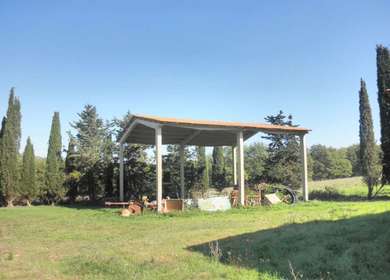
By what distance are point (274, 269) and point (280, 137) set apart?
73.1 ft

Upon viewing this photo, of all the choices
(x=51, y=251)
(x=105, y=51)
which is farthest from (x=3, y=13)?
(x=51, y=251)

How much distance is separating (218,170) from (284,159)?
903 centimetres

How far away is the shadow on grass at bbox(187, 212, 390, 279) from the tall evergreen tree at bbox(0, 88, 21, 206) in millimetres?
20680

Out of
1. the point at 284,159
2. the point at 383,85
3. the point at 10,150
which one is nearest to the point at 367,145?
the point at 383,85

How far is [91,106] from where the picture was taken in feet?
105

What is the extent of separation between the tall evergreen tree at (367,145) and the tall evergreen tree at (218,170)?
11769 millimetres

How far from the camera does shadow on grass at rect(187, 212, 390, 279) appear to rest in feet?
17.9

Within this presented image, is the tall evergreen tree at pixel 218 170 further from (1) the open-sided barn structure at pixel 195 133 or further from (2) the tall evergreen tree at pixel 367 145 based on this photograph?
(2) the tall evergreen tree at pixel 367 145

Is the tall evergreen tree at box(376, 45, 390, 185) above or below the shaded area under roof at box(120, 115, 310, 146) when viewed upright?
above

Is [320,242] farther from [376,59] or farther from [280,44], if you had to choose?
[376,59]

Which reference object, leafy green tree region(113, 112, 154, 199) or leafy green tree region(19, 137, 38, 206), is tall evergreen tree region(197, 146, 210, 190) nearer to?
leafy green tree region(113, 112, 154, 199)

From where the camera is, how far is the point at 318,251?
6.29 m

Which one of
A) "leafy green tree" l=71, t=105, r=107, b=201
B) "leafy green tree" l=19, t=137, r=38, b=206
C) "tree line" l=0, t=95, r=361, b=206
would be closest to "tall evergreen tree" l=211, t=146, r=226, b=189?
"tree line" l=0, t=95, r=361, b=206

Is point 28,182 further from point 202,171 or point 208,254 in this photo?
point 208,254
